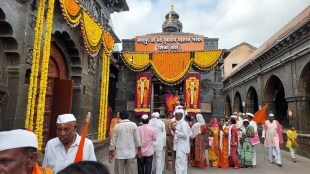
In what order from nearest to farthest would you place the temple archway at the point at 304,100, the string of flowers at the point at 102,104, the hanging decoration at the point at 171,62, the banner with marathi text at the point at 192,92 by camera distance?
the string of flowers at the point at 102,104 < the temple archway at the point at 304,100 < the hanging decoration at the point at 171,62 < the banner with marathi text at the point at 192,92

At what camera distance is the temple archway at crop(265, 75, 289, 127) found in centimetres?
1509

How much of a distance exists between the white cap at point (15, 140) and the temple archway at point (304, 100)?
11.6 metres

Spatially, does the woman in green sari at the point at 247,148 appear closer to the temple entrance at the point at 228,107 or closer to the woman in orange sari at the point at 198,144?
the woman in orange sari at the point at 198,144

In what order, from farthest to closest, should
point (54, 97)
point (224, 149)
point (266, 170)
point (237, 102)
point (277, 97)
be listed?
point (237, 102)
point (277, 97)
point (224, 149)
point (266, 170)
point (54, 97)

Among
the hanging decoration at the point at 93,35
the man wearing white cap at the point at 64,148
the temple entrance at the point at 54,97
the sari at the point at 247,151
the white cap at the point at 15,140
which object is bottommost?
the sari at the point at 247,151

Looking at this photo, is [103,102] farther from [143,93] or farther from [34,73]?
[143,93]

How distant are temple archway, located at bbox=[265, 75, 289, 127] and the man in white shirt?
39.2ft

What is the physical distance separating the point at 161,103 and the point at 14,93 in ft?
34.8

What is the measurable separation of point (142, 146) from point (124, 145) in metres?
0.82

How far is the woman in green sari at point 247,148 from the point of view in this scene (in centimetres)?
769

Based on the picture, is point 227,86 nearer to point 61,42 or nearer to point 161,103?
point 161,103

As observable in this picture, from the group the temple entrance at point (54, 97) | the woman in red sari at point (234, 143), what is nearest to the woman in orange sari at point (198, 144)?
the woman in red sari at point (234, 143)

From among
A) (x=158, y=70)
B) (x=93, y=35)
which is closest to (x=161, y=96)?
(x=158, y=70)

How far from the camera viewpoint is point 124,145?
5043mm
